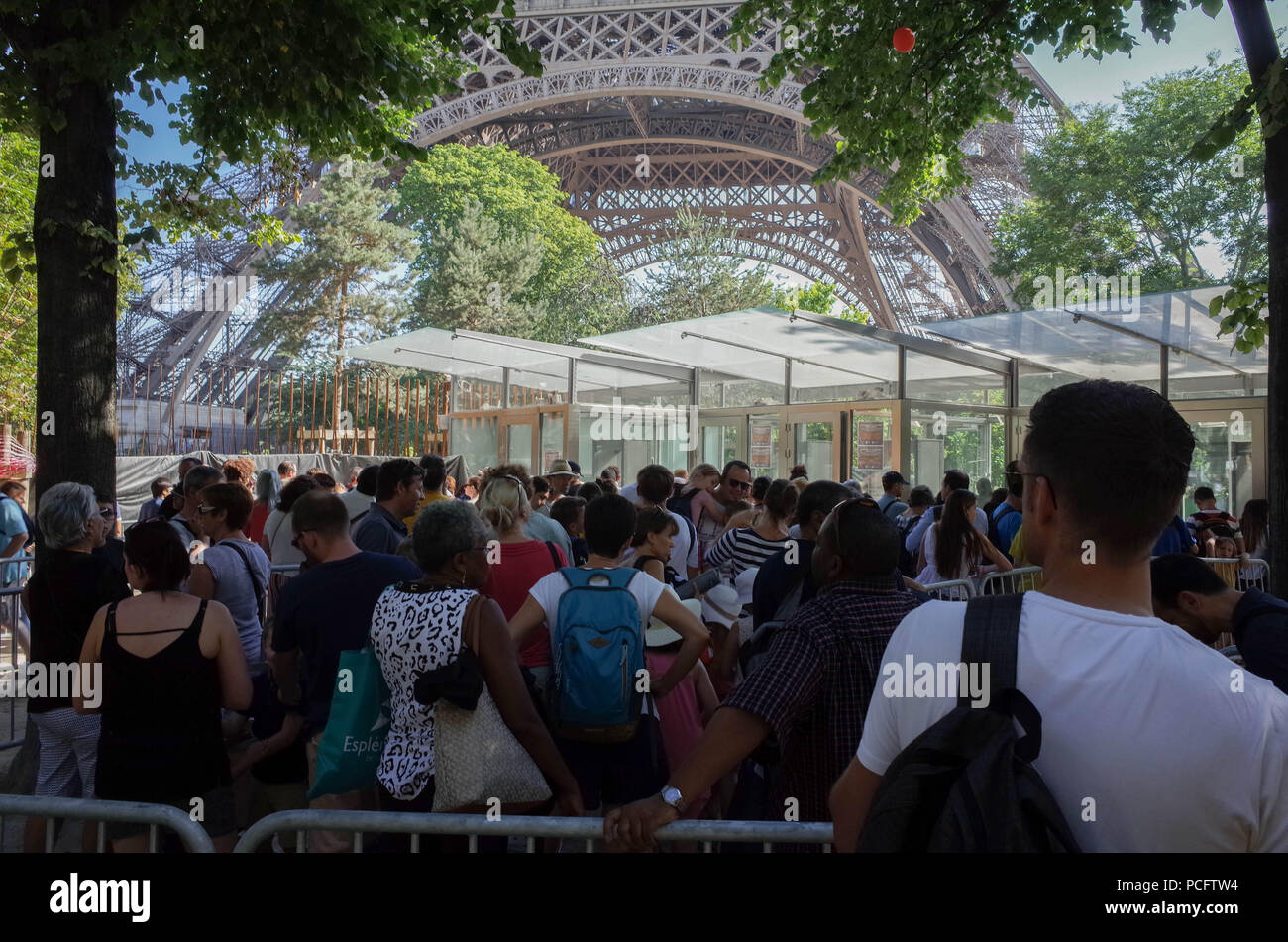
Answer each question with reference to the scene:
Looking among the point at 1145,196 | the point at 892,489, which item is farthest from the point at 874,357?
the point at 1145,196

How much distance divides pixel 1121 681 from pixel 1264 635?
120 centimetres

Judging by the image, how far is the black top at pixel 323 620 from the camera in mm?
3771

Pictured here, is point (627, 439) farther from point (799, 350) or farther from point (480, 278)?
point (480, 278)

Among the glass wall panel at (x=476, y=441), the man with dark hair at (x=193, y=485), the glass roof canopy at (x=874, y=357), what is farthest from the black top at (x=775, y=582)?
the glass wall panel at (x=476, y=441)

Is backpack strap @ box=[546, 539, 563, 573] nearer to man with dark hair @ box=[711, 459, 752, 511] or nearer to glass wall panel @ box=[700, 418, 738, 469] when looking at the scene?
man with dark hair @ box=[711, 459, 752, 511]

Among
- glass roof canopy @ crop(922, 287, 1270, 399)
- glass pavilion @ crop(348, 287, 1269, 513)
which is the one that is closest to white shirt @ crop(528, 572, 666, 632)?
glass pavilion @ crop(348, 287, 1269, 513)

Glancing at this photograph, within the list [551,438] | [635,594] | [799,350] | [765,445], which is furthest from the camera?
[551,438]

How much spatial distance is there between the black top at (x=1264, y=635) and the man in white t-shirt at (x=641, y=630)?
5.84 ft

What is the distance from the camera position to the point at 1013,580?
7035mm

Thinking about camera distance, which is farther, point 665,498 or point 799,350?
point 799,350

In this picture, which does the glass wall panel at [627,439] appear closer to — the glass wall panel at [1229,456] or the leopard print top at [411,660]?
the glass wall panel at [1229,456]

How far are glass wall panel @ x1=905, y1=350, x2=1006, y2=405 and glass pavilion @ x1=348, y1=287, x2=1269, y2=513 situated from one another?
0.02 metres

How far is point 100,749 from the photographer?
336 centimetres
